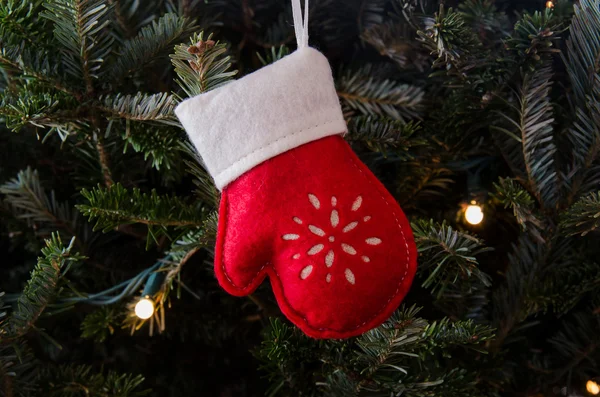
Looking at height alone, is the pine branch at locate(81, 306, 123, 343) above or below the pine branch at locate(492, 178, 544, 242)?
below

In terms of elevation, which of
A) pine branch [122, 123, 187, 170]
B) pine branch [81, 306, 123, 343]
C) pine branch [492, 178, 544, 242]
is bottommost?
pine branch [81, 306, 123, 343]

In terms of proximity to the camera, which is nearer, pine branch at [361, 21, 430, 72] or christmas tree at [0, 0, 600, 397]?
christmas tree at [0, 0, 600, 397]

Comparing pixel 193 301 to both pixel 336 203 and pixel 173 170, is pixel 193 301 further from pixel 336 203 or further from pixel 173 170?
pixel 336 203

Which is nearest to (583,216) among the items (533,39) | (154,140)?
(533,39)

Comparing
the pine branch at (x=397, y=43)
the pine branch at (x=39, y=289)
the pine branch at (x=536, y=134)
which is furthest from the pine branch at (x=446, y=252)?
the pine branch at (x=39, y=289)

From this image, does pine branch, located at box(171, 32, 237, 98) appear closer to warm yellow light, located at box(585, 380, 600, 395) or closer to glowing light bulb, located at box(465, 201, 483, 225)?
glowing light bulb, located at box(465, 201, 483, 225)

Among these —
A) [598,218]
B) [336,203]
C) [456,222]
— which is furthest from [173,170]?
[598,218]

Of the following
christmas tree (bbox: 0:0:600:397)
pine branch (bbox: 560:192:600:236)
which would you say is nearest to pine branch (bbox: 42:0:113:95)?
christmas tree (bbox: 0:0:600:397)
